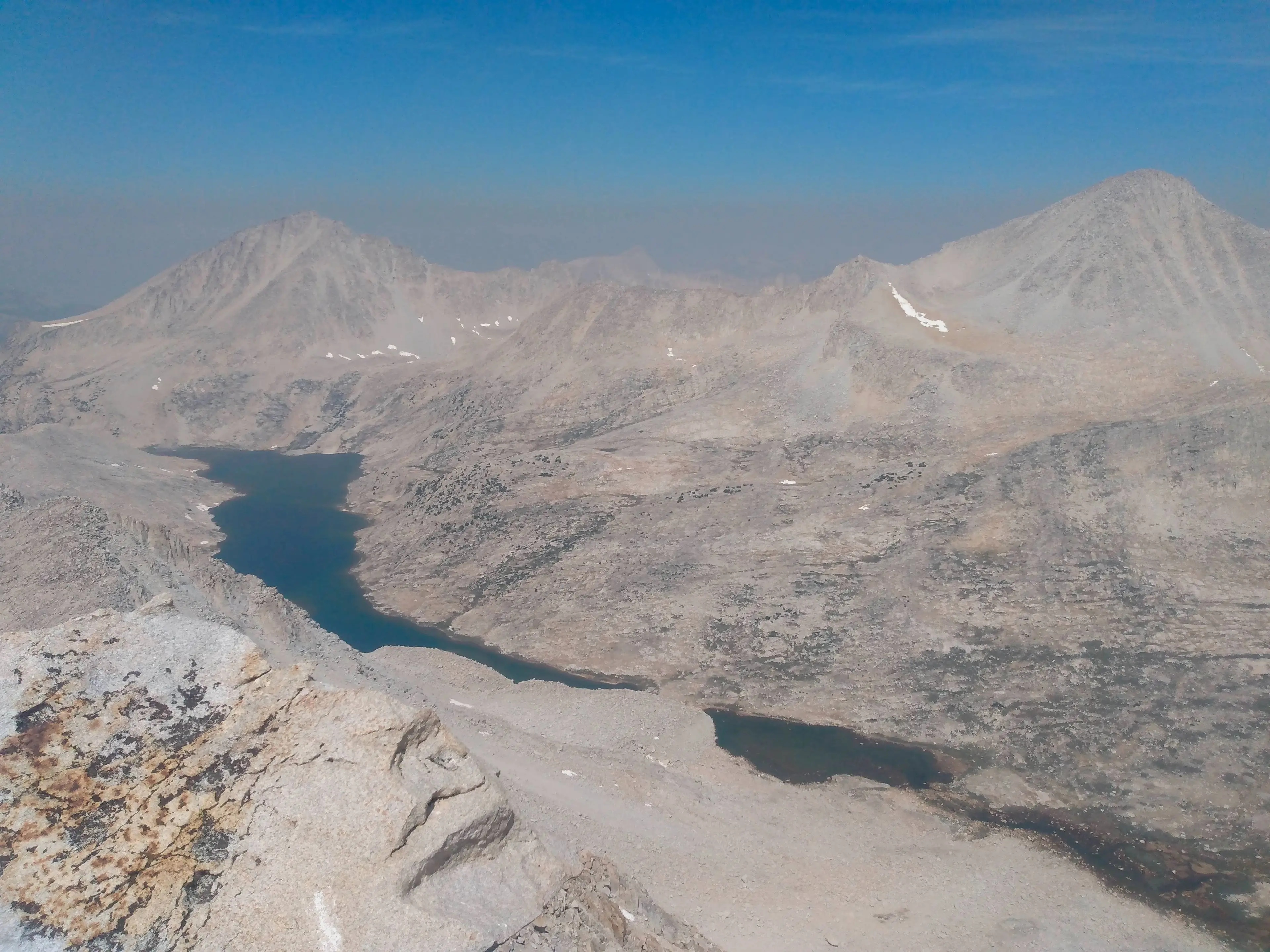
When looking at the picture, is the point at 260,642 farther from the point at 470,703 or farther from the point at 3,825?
the point at 3,825

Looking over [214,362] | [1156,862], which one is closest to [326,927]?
[1156,862]

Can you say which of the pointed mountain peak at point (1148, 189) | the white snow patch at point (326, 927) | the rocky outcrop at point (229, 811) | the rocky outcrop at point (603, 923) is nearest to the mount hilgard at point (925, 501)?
the pointed mountain peak at point (1148, 189)

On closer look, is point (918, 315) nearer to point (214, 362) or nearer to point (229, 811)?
point (229, 811)

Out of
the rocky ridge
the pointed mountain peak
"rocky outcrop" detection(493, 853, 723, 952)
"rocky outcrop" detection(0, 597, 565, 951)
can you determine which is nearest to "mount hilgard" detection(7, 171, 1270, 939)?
the pointed mountain peak

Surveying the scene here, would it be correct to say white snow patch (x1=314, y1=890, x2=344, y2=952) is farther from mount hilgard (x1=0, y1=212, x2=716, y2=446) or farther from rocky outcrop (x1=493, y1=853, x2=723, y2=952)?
mount hilgard (x1=0, y1=212, x2=716, y2=446)

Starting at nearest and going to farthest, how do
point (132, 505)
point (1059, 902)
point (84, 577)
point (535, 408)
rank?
point (1059, 902) < point (84, 577) < point (132, 505) < point (535, 408)

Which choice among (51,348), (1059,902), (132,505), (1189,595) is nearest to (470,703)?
(1059,902)

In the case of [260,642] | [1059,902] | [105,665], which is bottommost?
[1059,902]
